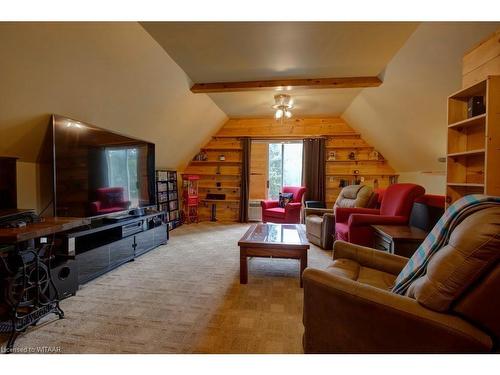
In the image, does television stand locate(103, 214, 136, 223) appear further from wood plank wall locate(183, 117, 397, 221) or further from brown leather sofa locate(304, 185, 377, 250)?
wood plank wall locate(183, 117, 397, 221)

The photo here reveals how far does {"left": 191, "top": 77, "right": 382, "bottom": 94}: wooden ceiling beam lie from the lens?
Result: 3.42 meters

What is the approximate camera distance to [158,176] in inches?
181

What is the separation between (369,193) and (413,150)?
48.4 inches

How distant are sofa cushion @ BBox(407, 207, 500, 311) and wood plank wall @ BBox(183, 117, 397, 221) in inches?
186

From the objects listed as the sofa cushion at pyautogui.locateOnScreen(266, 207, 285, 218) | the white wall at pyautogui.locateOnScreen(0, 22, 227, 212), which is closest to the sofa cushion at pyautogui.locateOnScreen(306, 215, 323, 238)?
the sofa cushion at pyautogui.locateOnScreen(266, 207, 285, 218)

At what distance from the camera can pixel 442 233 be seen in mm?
1186

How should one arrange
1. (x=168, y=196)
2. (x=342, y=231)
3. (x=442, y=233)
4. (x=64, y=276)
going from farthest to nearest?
(x=168, y=196), (x=342, y=231), (x=64, y=276), (x=442, y=233)

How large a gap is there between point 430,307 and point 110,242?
2902 millimetres

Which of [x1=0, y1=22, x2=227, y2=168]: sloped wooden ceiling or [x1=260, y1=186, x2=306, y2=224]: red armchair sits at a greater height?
[x1=0, y1=22, x2=227, y2=168]: sloped wooden ceiling

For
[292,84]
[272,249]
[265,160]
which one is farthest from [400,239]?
[265,160]

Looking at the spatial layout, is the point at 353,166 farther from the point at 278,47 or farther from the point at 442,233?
the point at 442,233

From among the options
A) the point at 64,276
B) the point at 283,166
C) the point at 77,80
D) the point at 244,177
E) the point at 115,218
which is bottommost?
the point at 64,276

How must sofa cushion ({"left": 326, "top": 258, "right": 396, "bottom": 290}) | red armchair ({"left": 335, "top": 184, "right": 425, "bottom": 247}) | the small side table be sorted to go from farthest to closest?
1. red armchair ({"left": 335, "top": 184, "right": 425, "bottom": 247})
2. the small side table
3. sofa cushion ({"left": 326, "top": 258, "right": 396, "bottom": 290})
